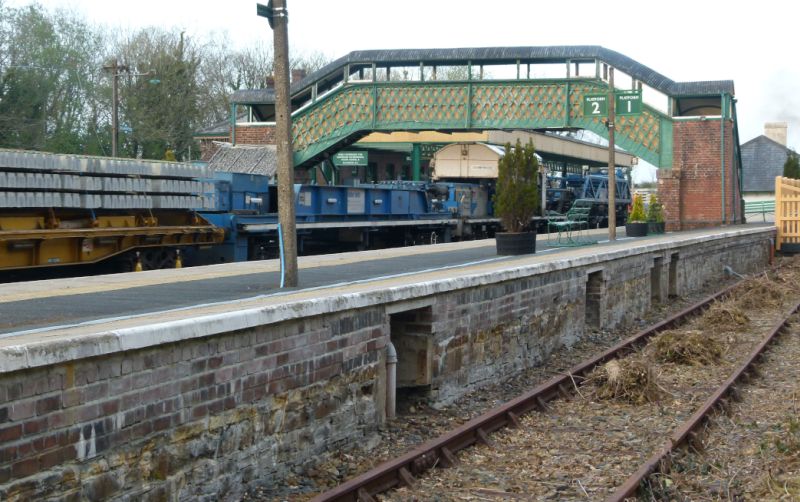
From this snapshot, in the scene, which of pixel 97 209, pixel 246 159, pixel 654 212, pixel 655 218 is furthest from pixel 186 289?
pixel 246 159

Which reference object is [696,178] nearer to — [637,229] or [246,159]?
[637,229]

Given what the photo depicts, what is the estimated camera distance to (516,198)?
18.1 meters

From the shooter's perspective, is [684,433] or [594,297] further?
[594,297]

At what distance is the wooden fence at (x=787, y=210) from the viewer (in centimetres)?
3025

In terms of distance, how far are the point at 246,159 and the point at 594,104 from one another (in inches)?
491

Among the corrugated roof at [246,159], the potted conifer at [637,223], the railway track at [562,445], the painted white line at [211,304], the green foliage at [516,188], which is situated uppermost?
the corrugated roof at [246,159]

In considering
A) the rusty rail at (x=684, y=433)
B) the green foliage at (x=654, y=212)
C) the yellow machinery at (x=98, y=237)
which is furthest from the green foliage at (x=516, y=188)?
the green foliage at (x=654, y=212)

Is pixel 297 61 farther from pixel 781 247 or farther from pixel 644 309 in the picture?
pixel 644 309

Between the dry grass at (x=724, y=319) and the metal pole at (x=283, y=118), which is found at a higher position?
the metal pole at (x=283, y=118)

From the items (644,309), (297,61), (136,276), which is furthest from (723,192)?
(297,61)

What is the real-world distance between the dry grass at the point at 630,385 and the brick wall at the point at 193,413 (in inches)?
122

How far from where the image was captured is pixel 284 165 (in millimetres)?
Answer: 10445

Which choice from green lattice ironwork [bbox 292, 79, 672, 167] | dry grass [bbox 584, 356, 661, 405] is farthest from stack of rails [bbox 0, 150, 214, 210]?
green lattice ironwork [bbox 292, 79, 672, 167]

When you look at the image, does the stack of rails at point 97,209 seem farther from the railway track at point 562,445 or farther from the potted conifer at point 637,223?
the potted conifer at point 637,223
